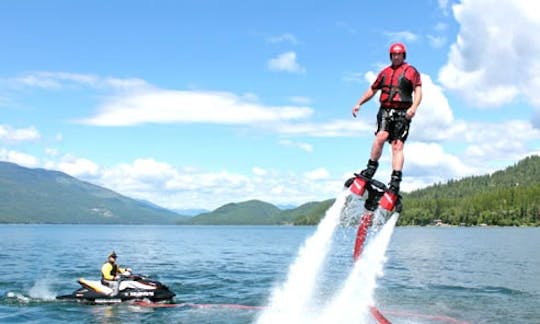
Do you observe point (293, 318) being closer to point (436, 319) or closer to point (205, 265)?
point (436, 319)

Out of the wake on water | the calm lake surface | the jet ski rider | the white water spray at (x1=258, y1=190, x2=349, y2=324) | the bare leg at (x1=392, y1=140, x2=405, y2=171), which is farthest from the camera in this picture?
the jet ski rider

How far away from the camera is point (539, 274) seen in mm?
59000

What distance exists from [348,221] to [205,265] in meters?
60.3

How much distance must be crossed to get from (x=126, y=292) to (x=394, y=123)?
30232mm

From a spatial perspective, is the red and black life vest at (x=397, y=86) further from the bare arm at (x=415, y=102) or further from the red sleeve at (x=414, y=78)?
the bare arm at (x=415, y=102)

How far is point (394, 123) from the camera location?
13000 mm

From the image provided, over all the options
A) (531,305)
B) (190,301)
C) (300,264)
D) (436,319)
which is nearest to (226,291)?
(190,301)

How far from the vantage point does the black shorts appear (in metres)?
12.9

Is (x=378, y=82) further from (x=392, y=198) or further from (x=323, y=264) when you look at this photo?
(x=323, y=264)

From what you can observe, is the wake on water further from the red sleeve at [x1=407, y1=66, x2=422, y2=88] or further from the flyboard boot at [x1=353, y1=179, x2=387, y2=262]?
the red sleeve at [x1=407, y1=66, x2=422, y2=88]

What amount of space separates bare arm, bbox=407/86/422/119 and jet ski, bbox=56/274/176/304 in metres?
30.0

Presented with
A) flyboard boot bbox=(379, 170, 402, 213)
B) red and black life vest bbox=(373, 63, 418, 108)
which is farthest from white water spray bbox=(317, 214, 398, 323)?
red and black life vest bbox=(373, 63, 418, 108)

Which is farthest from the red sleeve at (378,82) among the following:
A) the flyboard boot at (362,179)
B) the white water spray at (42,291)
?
the white water spray at (42,291)

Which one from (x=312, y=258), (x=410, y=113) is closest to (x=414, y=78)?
(x=410, y=113)
